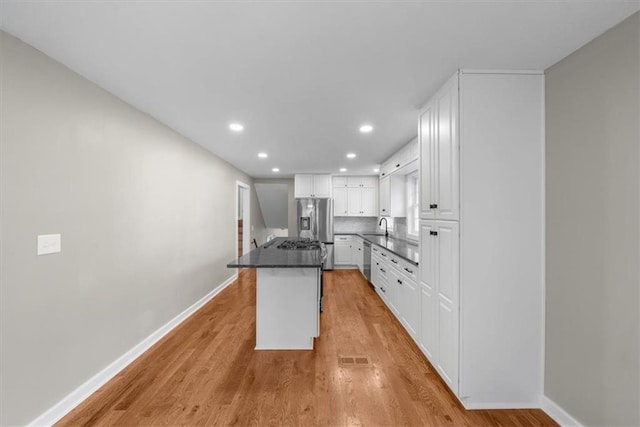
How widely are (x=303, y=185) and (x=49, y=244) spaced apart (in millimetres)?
5193

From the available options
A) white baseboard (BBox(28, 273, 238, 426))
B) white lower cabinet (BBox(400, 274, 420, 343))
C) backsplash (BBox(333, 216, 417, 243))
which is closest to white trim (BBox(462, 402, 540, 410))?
white lower cabinet (BBox(400, 274, 420, 343))

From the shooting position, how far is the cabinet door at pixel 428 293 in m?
2.35

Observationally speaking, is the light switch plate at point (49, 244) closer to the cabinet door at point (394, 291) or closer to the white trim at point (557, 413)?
the cabinet door at point (394, 291)

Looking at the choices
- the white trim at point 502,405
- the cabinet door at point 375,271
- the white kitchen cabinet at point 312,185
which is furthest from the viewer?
the white kitchen cabinet at point 312,185

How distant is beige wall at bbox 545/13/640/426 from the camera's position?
4.67 feet

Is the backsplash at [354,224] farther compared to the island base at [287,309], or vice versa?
the backsplash at [354,224]

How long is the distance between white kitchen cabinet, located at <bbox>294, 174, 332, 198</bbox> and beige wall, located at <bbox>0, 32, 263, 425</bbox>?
3.67 m

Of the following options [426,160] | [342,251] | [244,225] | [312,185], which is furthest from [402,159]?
[244,225]

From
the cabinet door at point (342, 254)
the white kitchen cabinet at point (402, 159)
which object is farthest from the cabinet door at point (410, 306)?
the cabinet door at point (342, 254)

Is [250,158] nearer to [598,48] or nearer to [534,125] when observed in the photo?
[534,125]

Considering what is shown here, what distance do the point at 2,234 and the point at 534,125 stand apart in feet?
11.3

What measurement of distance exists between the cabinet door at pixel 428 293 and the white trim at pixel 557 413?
0.73 metres

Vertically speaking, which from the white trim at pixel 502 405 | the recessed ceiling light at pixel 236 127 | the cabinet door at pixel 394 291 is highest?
the recessed ceiling light at pixel 236 127

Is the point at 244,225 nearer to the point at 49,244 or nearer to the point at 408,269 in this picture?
the point at 408,269
